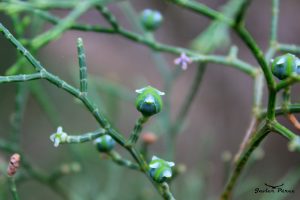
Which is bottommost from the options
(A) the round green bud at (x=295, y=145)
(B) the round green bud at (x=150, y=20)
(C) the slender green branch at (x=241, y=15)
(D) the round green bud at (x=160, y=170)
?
(A) the round green bud at (x=295, y=145)

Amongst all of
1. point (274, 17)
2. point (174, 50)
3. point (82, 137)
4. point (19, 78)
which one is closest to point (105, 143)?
point (82, 137)

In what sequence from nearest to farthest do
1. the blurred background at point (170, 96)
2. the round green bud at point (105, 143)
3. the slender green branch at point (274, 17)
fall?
1. the round green bud at point (105, 143)
2. the slender green branch at point (274, 17)
3. the blurred background at point (170, 96)

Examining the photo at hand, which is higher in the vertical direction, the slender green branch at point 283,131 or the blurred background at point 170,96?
the blurred background at point 170,96

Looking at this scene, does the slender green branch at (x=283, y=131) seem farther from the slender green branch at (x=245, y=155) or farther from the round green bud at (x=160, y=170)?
the round green bud at (x=160, y=170)

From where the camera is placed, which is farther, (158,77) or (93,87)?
(158,77)

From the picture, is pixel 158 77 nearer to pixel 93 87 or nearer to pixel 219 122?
pixel 219 122

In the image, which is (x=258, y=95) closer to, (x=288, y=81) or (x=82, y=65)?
(x=288, y=81)

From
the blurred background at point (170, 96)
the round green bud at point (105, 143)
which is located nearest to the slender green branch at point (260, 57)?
the round green bud at point (105, 143)

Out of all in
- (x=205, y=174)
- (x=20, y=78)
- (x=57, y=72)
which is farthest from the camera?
(x=57, y=72)

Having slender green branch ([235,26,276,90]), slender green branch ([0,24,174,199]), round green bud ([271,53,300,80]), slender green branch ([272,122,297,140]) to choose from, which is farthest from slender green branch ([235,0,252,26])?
slender green branch ([0,24,174,199])

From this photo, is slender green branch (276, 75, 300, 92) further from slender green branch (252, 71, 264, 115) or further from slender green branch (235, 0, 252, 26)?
slender green branch (252, 71, 264, 115)

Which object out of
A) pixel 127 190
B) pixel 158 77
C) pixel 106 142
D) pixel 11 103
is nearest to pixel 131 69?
pixel 158 77
